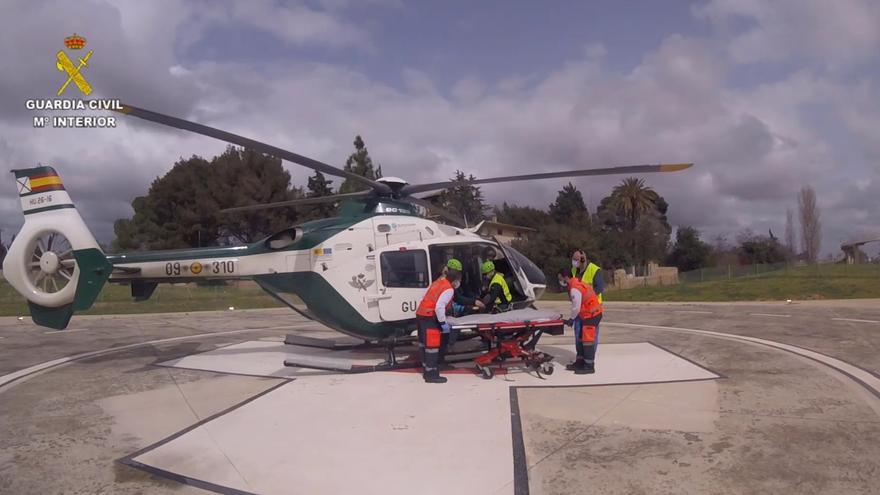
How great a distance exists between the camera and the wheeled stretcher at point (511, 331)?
816cm

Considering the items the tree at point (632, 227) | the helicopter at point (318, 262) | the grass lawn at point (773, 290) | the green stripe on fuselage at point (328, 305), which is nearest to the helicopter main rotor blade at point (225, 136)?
the helicopter at point (318, 262)

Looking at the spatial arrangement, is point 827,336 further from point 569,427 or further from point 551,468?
point 551,468

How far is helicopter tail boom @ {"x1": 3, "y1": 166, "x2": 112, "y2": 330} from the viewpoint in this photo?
8.91 m

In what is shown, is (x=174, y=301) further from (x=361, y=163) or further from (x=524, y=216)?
(x=524, y=216)

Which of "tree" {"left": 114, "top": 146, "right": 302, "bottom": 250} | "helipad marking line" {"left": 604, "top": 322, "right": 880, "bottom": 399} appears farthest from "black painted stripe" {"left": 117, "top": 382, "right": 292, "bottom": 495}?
"tree" {"left": 114, "top": 146, "right": 302, "bottom": 250}

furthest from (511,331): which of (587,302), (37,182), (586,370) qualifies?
(37,182)

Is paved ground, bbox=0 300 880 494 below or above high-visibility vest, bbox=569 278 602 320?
Result: below

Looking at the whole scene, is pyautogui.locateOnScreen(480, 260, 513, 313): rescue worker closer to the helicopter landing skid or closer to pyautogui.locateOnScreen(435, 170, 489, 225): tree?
the helicopter landing skid

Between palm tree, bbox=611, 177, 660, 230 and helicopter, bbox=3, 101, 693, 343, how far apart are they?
1996 inches

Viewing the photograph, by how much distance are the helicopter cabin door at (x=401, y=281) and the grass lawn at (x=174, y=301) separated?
1263 cm

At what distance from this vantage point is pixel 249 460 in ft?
16.7

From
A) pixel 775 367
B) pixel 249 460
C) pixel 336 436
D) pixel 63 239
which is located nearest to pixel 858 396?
pixel 775 367

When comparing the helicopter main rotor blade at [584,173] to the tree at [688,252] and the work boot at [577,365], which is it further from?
the tree at [688,252]

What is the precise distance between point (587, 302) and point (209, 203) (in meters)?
40.4
